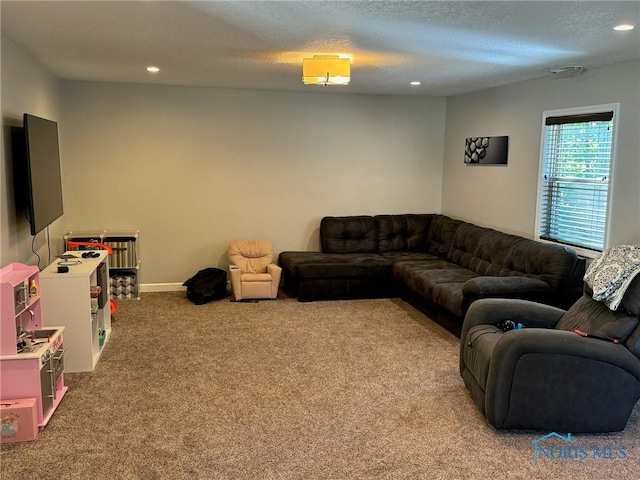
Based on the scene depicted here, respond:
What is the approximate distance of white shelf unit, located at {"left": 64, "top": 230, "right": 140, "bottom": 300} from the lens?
235 inches

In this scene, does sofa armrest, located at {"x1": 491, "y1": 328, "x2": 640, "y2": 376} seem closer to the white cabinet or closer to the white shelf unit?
the white cabinet

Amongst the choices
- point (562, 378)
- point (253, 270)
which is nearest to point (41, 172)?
point (253, 270)

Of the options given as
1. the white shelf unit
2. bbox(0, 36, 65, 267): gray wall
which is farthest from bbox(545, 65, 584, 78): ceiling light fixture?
the white shelf unit

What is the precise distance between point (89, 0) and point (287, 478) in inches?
101

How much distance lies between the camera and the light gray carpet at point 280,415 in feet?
9.43

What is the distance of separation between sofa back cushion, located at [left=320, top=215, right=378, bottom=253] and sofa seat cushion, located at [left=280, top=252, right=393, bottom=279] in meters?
0.29

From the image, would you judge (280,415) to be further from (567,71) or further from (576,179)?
(567,71)

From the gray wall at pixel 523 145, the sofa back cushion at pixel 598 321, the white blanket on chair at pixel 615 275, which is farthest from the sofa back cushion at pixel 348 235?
the white blanket on chair at pixel 615 275

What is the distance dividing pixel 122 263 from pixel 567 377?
14.8 feet

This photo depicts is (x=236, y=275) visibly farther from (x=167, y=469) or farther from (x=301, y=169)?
(x=167, y=469)

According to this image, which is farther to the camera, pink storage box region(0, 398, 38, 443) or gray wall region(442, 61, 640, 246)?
gray wall region(442, 61, 640, 246)

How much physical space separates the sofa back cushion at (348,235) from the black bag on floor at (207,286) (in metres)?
1.27

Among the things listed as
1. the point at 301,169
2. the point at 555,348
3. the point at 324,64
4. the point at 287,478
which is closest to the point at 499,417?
the point at 555,348

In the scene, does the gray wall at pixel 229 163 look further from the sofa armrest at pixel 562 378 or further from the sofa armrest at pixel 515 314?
the sofa armrest at pixel 562 378
